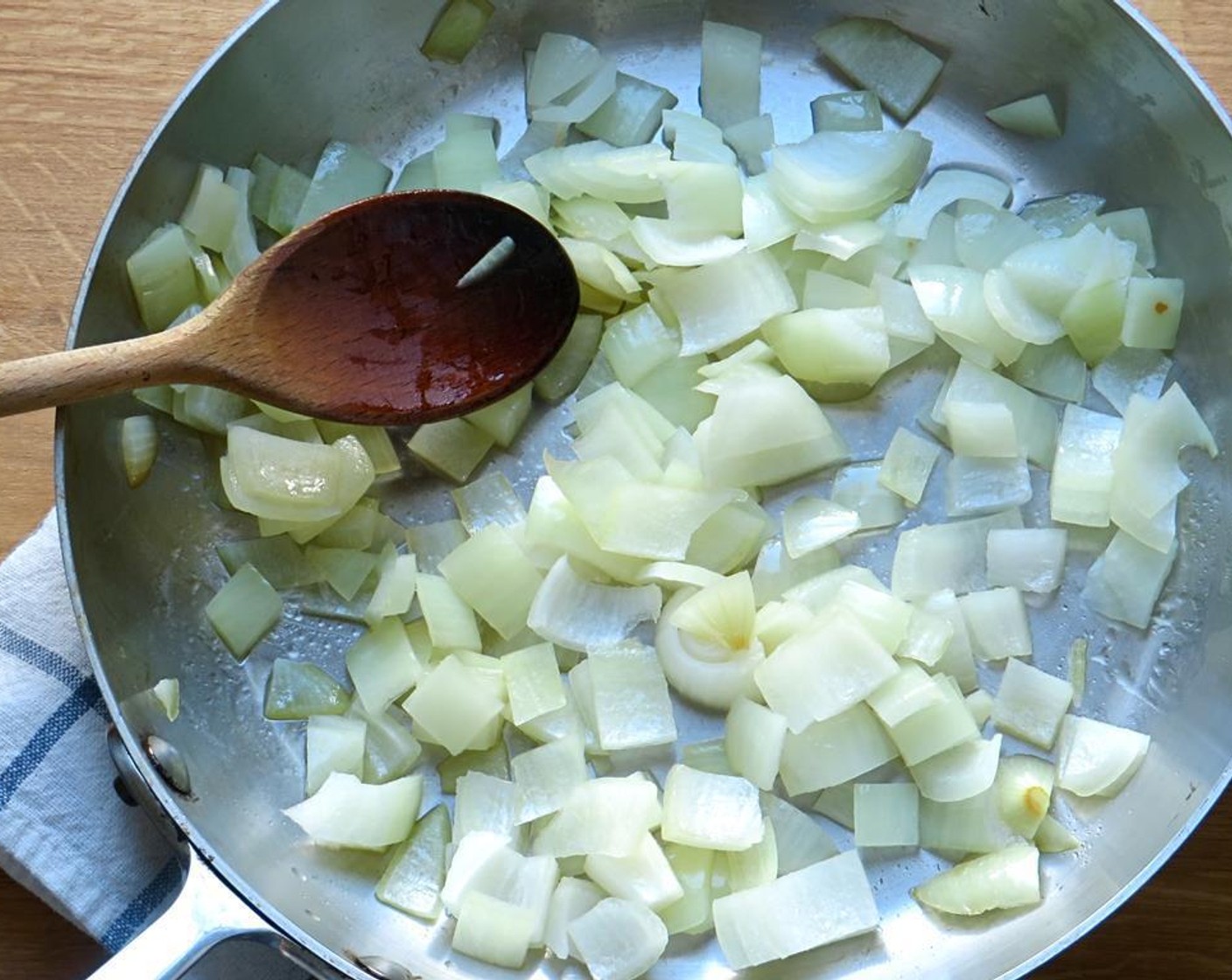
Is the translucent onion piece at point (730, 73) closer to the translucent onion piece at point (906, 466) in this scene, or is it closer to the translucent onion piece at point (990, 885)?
the translucent onion piece at point (906, 466)

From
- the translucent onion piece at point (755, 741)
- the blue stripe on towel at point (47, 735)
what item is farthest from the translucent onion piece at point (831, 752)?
the blue stripe on towel at point (47, 735)

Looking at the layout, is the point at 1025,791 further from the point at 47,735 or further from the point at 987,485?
the point at 47,735

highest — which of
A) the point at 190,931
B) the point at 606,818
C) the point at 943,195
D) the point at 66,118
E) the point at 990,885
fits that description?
the point at 66,118

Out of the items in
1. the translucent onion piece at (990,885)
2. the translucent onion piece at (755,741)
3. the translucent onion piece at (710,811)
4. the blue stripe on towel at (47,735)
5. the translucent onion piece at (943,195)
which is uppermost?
the translucent onion piece at (943,195)

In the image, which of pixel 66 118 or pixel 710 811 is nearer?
pixel 710 811

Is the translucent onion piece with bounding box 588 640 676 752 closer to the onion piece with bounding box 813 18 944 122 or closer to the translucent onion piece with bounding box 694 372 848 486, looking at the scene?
the translucent onion piece with bounding box 694 372 848 486

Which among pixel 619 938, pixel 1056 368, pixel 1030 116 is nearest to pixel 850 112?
pixel 1030 116
